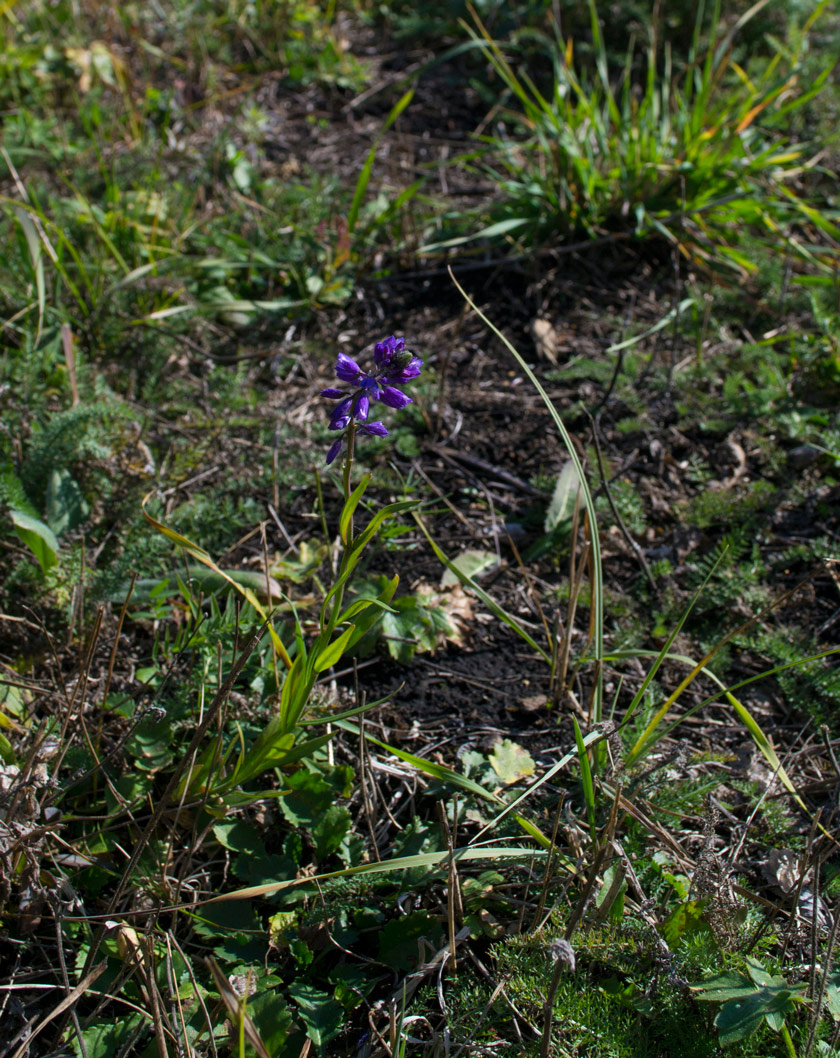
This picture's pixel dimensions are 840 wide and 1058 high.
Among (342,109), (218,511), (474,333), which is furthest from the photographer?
(342,109)

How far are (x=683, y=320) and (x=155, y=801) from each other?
233 centimetres

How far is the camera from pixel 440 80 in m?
4.20

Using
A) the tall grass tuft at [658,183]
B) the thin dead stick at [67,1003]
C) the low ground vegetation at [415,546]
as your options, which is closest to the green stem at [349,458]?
the low ground vegetation at [415,546]

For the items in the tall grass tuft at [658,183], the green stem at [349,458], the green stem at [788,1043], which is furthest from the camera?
the tall grass tuft at [658,183]

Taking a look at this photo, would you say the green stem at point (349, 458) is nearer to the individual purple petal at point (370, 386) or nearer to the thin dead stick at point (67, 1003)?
the individual purple petal at point (370, 386)

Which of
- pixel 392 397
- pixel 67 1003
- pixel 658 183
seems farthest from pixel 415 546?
pixel 658 183

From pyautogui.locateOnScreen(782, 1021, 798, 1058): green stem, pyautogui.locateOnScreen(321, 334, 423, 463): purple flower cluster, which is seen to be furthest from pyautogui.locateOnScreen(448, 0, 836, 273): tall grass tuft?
pyautogui.locateOnScreen(782, 1021, 798, 1058): green stem

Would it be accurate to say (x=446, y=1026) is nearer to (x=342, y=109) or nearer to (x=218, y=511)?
(x=218, y=511)

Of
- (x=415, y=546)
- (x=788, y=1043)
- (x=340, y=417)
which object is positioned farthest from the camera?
(x=415, y=546)

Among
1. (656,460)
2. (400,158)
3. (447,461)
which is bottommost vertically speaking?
(656,460)

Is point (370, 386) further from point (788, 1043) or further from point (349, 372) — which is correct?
point (788, 1043)

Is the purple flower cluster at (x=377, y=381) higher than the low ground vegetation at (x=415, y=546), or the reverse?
the purple flower cluster at (x=377, y=381)

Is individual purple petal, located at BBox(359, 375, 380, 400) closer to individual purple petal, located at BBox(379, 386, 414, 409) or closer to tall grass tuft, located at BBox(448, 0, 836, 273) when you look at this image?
individual purple petal, located at BBox(379, 386, 414, 409)

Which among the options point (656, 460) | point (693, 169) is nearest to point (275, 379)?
point (656, 460)
